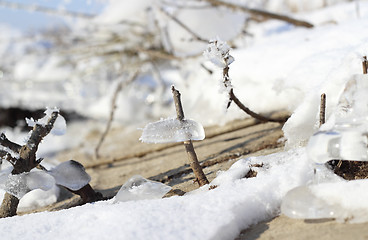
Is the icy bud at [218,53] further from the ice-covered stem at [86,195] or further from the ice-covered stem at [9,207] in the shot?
the ice-covered stem at [9,207]

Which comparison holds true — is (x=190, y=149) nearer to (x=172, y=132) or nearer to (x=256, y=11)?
(x=172, y=132)

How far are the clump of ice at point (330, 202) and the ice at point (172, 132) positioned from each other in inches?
10.3

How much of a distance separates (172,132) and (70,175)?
30cm

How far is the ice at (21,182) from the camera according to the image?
3.11 ft

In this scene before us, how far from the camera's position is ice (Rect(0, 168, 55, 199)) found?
948 millimetres

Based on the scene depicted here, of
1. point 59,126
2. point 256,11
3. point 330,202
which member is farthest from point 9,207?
point 256,11

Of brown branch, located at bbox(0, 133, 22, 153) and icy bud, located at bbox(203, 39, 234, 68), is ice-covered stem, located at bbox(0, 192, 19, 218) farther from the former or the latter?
icy bud, located at bbox(203, 39, 234, 68)

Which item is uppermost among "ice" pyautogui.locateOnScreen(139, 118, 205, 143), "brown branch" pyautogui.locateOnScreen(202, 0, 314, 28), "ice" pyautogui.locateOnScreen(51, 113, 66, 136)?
"brown branch" pyautogui.locateOnScreen(202, 0, 314, 28)

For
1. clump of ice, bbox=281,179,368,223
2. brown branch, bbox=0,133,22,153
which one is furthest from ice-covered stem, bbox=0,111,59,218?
clump of ice, bbox=281,179,368,223

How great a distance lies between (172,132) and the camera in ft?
2.97

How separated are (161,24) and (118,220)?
6.96 feet

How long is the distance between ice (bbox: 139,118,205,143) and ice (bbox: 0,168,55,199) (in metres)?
0.27

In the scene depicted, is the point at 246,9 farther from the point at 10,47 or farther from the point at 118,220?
the point at 10,47

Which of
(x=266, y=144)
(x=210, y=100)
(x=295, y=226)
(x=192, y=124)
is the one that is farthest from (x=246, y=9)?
(x=295, y=226)
